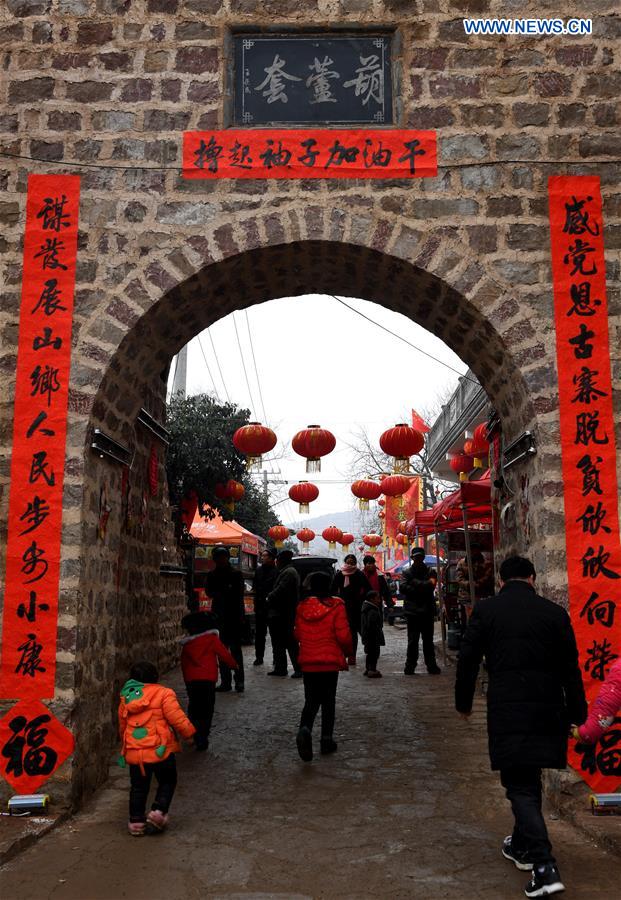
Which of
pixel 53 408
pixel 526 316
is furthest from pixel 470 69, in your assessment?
pixel 53 408

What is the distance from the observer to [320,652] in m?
5.85

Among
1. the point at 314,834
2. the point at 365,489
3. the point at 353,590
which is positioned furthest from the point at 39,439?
the point at 365,489

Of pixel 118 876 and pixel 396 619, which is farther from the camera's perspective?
pixel 396 619

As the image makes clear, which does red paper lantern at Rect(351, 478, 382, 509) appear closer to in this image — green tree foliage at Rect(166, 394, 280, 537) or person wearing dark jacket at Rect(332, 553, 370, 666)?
green tree foliage at Rect(166, 394, 280, 537)

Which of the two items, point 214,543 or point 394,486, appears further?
point 394,486

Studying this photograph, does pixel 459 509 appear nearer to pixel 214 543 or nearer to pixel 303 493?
pixel 214 543

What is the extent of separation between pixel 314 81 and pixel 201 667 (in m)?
4.55

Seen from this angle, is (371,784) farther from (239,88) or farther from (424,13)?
(424,13)

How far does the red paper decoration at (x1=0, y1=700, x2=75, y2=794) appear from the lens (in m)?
4.73

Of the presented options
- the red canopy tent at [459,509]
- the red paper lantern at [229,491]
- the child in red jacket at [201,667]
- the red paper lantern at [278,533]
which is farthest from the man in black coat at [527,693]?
the red paper lantern at [278,533]

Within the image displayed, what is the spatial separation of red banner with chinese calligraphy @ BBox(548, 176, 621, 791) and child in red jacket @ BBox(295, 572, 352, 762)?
183 centimetres

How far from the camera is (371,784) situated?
530cm

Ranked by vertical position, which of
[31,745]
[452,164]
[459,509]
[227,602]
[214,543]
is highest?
[452,164]

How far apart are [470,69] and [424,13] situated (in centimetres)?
54
